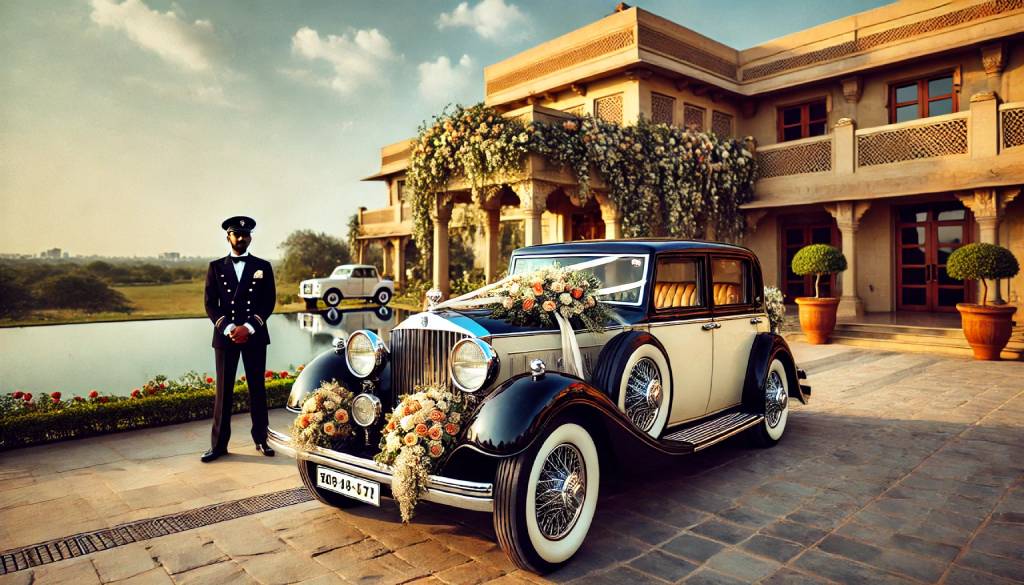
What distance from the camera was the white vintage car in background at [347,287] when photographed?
70.2 feet

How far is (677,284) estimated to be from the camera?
4410 millimetres

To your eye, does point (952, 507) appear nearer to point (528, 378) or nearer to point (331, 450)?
point (528, 378)

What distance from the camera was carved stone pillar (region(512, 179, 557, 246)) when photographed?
467 inches

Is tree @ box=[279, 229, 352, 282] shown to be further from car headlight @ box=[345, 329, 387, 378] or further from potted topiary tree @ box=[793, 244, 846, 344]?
car headlight @ box=[345, 329, 387, 378]

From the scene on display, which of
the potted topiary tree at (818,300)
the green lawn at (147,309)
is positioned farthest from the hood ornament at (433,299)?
the green lawn at (147,309)

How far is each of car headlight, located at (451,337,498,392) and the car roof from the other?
157cm

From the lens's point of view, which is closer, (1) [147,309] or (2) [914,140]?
(2) [914,140]

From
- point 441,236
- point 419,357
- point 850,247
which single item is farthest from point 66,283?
point 850,247

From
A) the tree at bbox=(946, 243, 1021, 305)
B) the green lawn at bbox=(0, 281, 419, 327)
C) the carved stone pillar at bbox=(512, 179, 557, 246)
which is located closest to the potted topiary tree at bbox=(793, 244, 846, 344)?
the tree at bbox=(946, 243, 1021, 305)

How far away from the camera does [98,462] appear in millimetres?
4605

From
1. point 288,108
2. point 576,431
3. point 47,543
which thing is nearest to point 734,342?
point 576,431

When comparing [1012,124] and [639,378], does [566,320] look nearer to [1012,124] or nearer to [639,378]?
[639,378]

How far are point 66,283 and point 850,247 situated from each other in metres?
20.0

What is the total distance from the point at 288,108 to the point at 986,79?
62.1ft
